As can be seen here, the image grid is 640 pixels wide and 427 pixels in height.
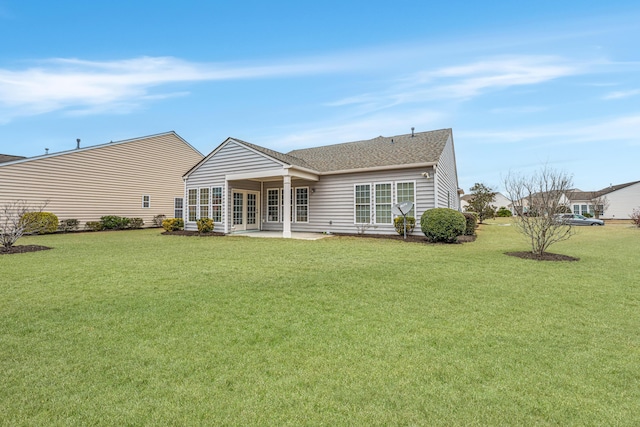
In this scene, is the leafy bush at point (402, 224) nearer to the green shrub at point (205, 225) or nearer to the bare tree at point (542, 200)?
the bare tree at point (542, 200)

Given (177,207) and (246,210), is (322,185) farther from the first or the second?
(177,207)

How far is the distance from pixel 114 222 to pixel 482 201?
99.1 ft

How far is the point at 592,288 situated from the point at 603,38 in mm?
9600

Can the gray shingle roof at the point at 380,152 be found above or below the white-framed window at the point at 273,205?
above

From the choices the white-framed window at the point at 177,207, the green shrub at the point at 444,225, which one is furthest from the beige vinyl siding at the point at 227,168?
the green shrub at the point at 444,225

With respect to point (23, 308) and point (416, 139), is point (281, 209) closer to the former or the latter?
point (416, 139)

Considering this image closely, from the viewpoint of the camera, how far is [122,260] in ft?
25.2

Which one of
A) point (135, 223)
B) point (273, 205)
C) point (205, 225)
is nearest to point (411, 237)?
point (273, 205)

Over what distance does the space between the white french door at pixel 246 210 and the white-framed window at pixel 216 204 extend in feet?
2.36

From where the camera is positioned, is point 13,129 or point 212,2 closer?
point 212,2

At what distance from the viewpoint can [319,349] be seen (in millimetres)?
2908

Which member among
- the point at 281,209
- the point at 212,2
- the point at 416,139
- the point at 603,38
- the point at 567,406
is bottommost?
the point at 567,406

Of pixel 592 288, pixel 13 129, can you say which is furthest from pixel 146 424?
pixel 13 129

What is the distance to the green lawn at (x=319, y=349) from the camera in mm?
2039
